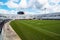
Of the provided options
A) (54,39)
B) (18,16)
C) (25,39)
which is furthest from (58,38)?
(18,16)

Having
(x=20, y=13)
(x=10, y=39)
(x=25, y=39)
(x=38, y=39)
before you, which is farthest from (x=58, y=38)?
(x=20, y=13)

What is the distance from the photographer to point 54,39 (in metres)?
10.2

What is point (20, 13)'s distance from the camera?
106938 mm

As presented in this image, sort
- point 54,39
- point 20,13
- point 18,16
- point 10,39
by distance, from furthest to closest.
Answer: point 20,13, point 18,16, point 10,39, point 54,39

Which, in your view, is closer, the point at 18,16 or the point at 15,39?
the point at 15,39

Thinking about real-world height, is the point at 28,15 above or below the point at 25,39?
below

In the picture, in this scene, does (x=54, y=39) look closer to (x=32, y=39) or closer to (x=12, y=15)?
(x=32, y=39)

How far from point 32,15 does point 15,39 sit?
98.5 metres

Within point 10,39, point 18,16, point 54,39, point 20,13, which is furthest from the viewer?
point 20,13

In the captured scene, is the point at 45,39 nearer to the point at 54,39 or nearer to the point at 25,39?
the point at 54,39

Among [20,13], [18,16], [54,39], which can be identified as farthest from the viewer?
[20,13]

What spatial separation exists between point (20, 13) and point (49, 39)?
9699 cm

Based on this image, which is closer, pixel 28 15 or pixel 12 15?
pixel 12 15

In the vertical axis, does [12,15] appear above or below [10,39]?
below
